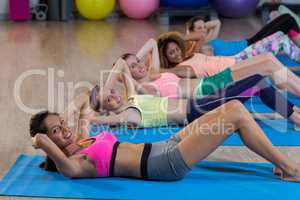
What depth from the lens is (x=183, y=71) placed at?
4.43 metres

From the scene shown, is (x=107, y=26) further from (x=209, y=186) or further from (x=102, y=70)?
(x=209, y=186)

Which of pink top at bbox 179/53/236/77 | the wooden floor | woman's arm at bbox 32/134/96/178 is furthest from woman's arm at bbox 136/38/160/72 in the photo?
woman's arm at bbox 32/134/96/178

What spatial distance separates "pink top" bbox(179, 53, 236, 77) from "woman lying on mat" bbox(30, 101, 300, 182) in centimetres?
160

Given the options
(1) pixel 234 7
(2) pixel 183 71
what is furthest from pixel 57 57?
(1) pixel 234 7

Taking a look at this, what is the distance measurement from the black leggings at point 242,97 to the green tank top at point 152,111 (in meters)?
0.15

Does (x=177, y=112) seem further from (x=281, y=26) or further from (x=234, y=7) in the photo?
(x=234, y=7)

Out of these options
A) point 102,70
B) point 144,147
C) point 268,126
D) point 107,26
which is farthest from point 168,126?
point 107,26

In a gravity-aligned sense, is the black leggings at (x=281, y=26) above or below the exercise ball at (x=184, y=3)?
below

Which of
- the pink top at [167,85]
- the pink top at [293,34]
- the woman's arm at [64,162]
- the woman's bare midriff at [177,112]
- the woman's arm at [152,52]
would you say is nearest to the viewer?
the woman's arm at [64,162]

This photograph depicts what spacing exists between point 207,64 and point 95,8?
2.94 meters

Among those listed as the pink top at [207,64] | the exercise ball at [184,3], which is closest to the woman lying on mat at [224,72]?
the pink top at [207,64]

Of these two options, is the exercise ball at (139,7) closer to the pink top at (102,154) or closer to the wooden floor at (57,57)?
the wooden floor at (57,57)

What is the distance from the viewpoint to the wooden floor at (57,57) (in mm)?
3602

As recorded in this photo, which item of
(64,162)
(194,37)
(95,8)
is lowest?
(64,162)
